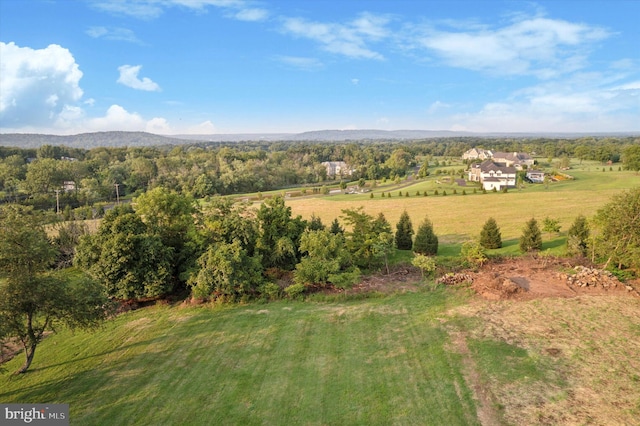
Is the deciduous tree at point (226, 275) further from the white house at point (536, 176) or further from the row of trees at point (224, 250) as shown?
the white house at point (536, 176)

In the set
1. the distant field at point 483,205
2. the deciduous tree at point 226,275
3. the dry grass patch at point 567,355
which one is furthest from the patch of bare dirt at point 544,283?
the deciduous tree at point 226,275

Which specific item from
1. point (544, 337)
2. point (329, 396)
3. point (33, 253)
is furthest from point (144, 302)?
point (544, 337)

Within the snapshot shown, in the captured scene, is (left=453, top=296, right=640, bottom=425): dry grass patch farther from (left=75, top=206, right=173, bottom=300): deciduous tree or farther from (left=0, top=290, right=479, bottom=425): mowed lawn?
(left=75, top=206, right=173, bottom=300): deciduous tree

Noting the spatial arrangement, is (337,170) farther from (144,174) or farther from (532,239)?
(532,239)

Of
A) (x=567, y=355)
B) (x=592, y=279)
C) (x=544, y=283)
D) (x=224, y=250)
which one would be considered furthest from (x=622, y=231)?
(x=224, y=250)

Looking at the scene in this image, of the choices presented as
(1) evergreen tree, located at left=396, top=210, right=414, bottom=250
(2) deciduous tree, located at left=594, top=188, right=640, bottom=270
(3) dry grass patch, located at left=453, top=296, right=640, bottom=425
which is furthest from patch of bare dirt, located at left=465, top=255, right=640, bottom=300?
(1) evergreen tree, located at left=396, top=210, right=414, bottom=250

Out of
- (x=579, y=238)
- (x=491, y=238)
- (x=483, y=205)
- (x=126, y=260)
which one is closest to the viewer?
(x=126, y=260)

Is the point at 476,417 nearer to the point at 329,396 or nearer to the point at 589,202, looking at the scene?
the point at 329,396
